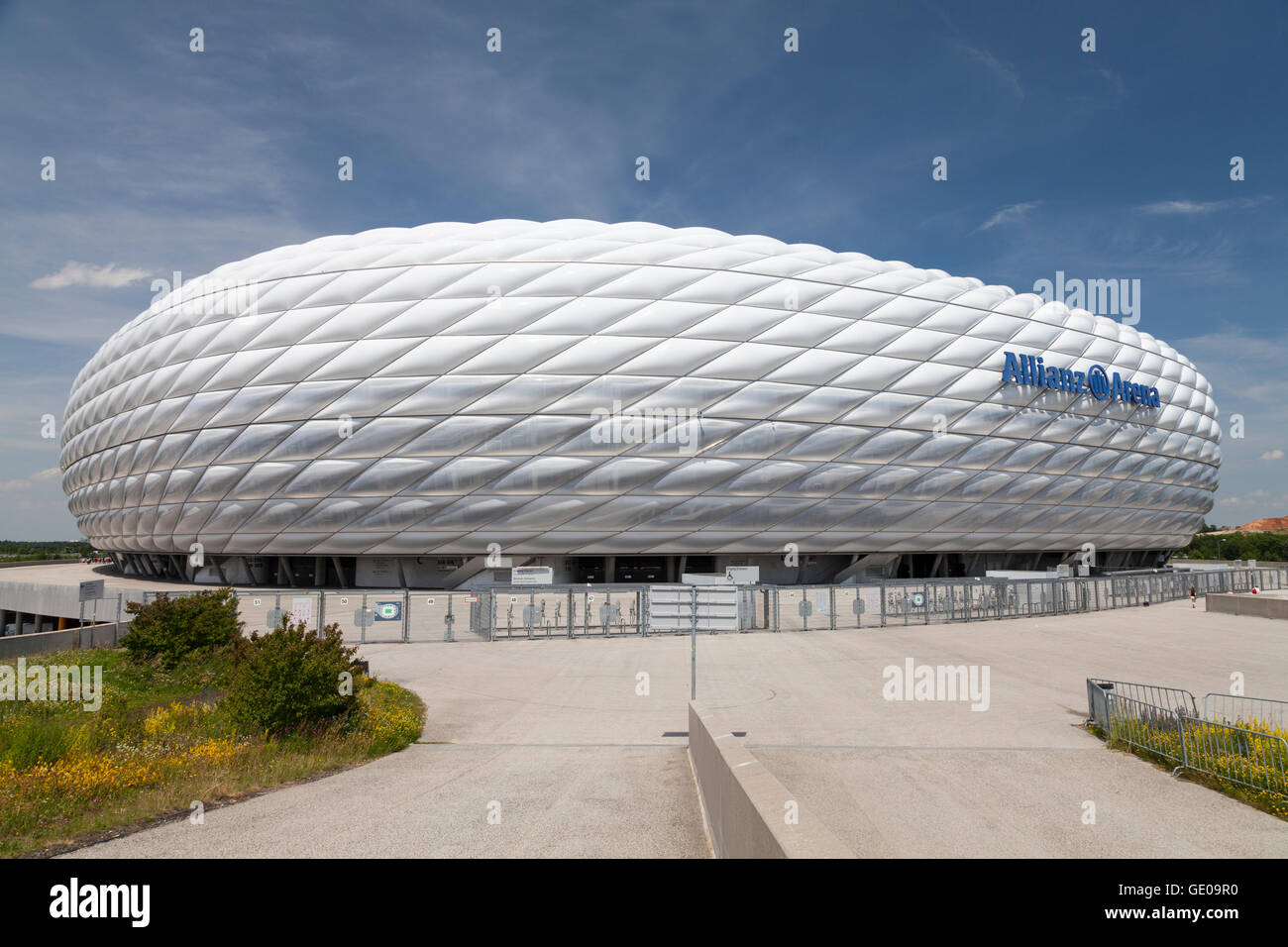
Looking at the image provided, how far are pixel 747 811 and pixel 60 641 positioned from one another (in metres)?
18.0

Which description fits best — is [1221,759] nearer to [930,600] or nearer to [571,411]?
[930,600]

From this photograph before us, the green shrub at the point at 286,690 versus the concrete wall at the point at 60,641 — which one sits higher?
the green shrub at the point at 286,690

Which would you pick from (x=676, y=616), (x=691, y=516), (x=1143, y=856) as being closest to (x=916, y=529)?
(x=691, y=516)

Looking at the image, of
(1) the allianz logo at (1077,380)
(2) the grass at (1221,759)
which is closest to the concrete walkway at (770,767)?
(2) the grass at (1221,759)

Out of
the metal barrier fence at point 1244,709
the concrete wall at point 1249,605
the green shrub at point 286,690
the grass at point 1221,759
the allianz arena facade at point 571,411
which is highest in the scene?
the allianz arena facade at point 571,411

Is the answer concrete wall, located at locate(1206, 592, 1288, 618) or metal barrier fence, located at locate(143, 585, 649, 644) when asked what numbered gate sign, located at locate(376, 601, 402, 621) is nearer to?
metal barrier fence, located at locate(143, 585, 649, 644)

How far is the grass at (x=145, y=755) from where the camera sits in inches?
240

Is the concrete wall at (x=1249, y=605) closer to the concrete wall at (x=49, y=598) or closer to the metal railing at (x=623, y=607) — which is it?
the metal railing at (x=623, y=607)

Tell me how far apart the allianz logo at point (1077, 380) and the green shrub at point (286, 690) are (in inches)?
1376

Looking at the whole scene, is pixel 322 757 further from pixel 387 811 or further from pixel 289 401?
pixel 289 401

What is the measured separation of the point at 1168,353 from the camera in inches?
1826

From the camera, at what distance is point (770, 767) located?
806 centimetres
